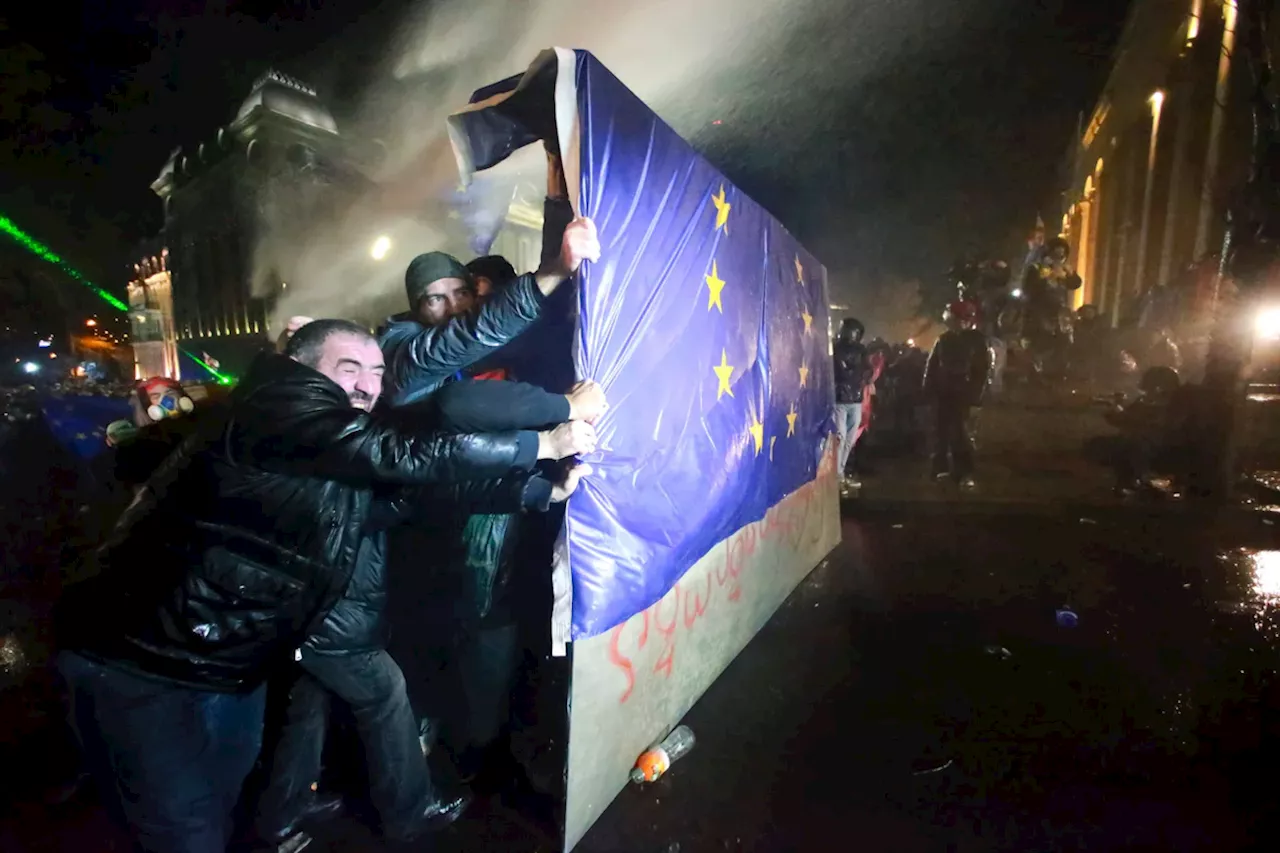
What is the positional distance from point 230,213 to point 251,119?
3.69 metres

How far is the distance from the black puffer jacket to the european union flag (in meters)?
0.54

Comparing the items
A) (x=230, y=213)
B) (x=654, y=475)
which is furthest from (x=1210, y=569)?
(x=230, y=213)

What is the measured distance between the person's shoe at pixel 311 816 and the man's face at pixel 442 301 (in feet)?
6.74

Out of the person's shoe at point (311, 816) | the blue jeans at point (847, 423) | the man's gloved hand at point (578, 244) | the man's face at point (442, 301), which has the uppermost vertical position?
the man's gloved hand at point (578, 244)

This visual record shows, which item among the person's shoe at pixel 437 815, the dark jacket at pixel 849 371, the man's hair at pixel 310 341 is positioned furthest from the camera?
the dark jacket at pixel 849 371

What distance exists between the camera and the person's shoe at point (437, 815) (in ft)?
7.90

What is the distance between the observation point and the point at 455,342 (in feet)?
7.04

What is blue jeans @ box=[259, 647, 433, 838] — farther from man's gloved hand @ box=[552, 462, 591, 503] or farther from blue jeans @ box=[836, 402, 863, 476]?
blue jeans @ box=[836, 402, 863, 476]

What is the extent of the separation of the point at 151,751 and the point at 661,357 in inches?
81.1

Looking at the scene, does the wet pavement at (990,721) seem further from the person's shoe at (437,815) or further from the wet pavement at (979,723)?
the person's shoe at (437,815)

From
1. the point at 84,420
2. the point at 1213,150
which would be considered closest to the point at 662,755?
the point at 84,420

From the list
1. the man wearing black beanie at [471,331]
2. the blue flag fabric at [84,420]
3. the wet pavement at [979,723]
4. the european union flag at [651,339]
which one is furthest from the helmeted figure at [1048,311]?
the blue flag fabric at [84,420]

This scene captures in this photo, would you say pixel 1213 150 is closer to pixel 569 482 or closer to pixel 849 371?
pixel 849 371

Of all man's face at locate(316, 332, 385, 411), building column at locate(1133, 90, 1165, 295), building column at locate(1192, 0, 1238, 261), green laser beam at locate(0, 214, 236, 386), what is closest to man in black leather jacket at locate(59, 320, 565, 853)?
man's face at locate(316, 332, 385, 411)
